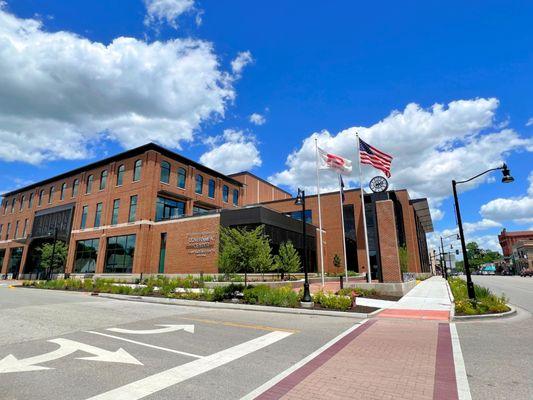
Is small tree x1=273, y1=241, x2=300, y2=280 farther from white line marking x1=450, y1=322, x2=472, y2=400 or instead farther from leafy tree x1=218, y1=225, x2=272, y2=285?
white line marking x1=450, y1=322, x2=472, y2=400

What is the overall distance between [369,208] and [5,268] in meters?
62.6

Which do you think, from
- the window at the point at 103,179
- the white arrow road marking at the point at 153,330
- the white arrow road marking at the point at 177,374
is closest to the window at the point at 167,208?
the window at the point at 103,179

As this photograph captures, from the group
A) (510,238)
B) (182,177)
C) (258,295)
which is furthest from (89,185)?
(510,238)

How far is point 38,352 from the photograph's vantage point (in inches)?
286

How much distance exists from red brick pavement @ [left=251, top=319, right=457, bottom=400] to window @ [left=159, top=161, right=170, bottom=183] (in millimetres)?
34752

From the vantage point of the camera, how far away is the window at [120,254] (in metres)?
37.4

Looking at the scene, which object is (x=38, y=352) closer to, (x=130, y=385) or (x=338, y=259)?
(x=130, y=385)

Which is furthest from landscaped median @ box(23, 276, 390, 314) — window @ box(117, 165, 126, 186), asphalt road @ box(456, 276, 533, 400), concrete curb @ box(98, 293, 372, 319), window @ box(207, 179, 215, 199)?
window @ box(207, 179, 215, 199)

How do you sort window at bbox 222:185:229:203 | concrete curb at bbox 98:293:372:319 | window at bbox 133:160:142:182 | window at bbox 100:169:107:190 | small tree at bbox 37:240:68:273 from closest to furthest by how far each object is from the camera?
concrete curb at bbox 98:293:372:319 → window at bbox 133:160:142:182 → small tree at bbox 37:240:68:273 → window at bbox 100:169:107:190 → window at bbox 222:185:229:203

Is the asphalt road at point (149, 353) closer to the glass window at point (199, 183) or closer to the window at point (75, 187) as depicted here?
the glass window at point (199, 183)

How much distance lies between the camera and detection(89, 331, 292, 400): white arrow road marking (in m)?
4.86

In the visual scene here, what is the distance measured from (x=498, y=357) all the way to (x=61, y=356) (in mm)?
9461

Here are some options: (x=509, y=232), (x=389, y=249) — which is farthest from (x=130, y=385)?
(x=509, y=232)

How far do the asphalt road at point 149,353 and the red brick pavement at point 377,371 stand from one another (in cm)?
58
